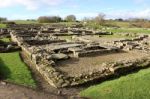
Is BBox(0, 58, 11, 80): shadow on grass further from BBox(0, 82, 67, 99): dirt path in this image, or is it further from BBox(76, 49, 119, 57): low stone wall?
BBox(76, 49, 119, 57): low stone wall

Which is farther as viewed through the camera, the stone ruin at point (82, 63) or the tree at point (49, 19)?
the tree at point (49, 19)

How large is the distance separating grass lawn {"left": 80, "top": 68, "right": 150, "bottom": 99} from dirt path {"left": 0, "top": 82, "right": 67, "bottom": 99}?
1672 mm

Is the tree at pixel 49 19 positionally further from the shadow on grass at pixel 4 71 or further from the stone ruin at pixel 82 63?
the shadow on grass at pixel 4 71

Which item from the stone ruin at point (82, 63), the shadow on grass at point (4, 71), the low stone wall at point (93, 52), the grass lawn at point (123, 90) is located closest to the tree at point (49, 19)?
the stone ruin at point (82, 63)

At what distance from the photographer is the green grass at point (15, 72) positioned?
15.4 meters

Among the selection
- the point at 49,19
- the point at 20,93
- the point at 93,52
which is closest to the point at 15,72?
the point at 20,93

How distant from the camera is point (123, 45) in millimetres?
29062

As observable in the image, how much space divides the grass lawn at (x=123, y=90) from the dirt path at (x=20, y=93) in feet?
5.48

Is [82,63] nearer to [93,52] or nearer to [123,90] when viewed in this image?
[93,52]

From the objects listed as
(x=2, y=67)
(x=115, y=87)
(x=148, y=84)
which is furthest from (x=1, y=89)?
(x=148, y=84)

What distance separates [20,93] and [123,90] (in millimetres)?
5108

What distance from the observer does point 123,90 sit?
543 inches

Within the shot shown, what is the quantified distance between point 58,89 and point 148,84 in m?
4.71

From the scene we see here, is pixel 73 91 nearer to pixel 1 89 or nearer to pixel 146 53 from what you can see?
pixel 1 89
